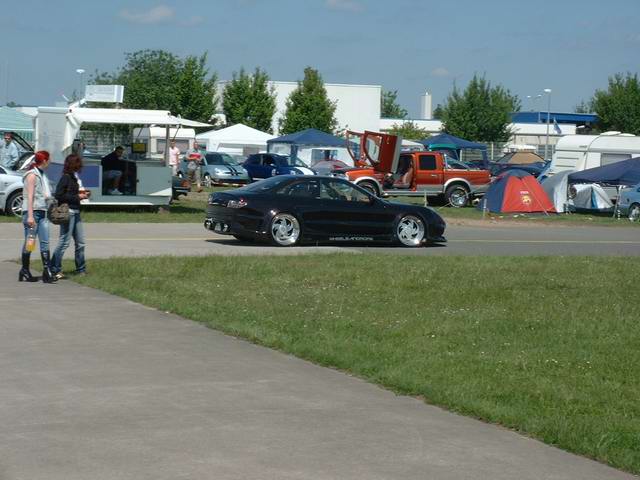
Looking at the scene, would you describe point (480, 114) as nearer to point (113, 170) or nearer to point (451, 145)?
point (451, 145)

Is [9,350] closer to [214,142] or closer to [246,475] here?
[246,475]

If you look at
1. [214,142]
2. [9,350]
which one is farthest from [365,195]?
[214,142]

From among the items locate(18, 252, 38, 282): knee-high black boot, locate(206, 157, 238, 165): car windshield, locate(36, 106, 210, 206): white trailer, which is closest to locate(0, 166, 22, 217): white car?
locate(36, 106, 210, 206): white trailer

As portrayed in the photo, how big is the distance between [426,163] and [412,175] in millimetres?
754

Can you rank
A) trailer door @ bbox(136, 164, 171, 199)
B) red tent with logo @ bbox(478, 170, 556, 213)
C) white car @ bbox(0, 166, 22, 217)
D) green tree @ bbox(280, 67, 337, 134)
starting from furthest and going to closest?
green tree @ bbox(280, 67, 337, 134), red tent with logo @ bbox(478, 170, 556, 213), trailer door @ bbox(136, 164, 171, 199), white car @ bbox(0, 166, 22, 217)

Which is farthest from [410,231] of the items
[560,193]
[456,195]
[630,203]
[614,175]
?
[456,195]

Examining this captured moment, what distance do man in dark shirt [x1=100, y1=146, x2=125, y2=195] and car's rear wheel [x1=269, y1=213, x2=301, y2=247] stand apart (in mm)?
8228

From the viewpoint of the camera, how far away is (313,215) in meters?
21.9

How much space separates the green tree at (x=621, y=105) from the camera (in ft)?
289

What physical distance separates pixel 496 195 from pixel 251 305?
2406cm

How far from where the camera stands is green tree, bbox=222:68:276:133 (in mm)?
77188

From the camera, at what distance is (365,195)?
22.4 metres

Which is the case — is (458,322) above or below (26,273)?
below

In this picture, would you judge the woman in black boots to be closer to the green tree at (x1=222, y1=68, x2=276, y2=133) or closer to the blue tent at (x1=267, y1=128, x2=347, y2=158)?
the blue tent at (x1=267, y1=128, x2=347, y2=158)
